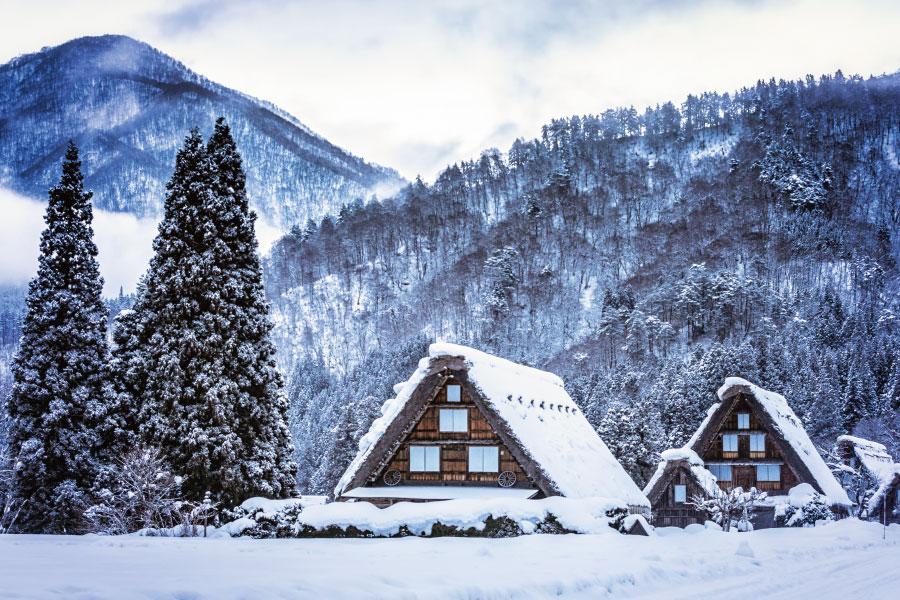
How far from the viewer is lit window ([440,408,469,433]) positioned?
1608 inches

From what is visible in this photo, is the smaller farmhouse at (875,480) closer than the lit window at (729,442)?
No

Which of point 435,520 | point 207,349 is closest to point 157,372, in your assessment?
point 207,349

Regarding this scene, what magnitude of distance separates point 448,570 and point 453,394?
24.8 metres

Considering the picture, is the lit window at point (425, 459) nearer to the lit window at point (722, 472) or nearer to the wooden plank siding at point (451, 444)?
the wooden plank siding at point (451, 444)

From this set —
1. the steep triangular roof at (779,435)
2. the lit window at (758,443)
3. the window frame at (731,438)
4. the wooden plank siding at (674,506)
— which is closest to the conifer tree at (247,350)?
the wooden plank siding at (674,506)

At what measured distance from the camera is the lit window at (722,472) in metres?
59.9

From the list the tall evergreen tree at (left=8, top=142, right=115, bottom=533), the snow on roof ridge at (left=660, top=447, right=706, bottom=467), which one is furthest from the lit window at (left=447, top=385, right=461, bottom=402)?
the snow on roof ridge at (left=660, top=447, right=706, bottom=467)

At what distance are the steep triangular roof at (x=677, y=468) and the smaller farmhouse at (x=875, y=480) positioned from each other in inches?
515

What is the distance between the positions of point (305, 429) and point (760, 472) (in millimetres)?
88648

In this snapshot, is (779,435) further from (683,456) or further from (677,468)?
(677,468)

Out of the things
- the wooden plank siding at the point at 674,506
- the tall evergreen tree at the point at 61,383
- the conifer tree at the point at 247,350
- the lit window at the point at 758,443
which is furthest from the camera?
the lit window at the point at 758,443

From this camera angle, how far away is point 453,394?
41188 mm

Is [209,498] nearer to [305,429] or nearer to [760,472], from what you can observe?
[760,472]

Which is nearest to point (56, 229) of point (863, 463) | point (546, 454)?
point (546, 454)
